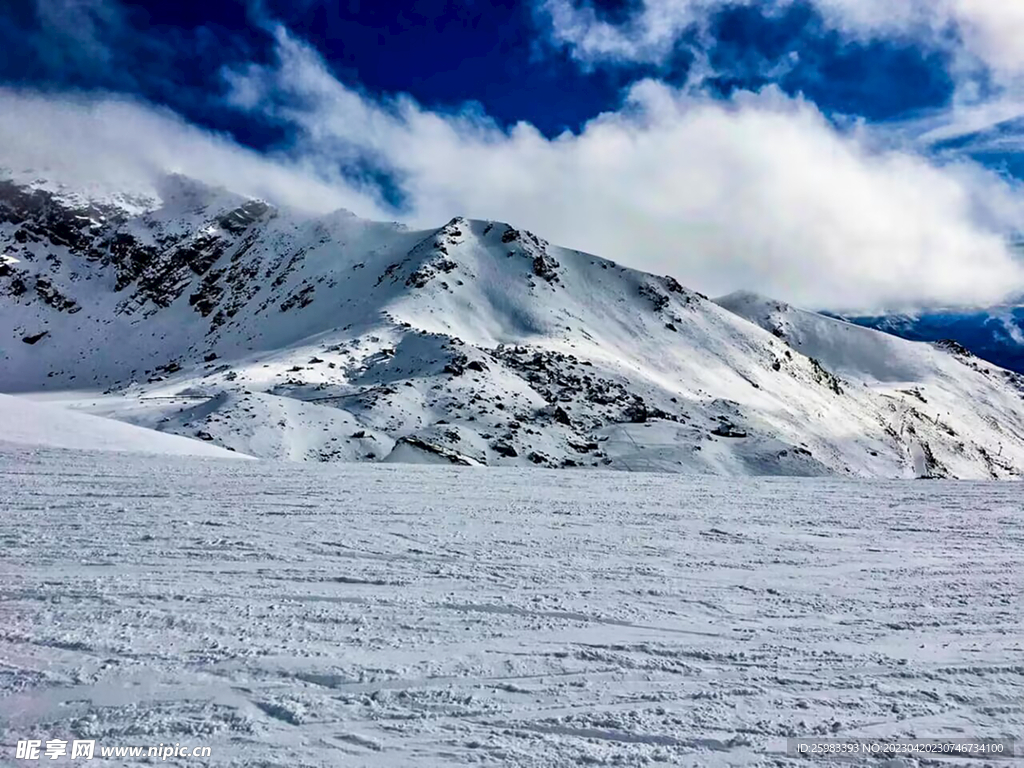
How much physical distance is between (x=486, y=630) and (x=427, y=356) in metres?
51.3

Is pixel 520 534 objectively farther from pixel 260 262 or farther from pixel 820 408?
pixel 260 262

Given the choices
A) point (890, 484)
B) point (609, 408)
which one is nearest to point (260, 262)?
point (609, 408)

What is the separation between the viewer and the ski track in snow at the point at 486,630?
4.27 meters

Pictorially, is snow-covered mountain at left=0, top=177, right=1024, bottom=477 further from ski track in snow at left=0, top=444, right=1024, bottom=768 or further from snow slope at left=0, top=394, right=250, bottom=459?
ski track in snow at left=0, top=444, right=1024, bottom=768

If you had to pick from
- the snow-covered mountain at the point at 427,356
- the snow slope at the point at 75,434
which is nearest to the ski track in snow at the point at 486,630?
the snow slope at the point at 75,434

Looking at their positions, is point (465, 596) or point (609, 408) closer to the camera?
point (465, 596)

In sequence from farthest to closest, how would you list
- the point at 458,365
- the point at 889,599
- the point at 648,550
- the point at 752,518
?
the point at 458,365 < the point at 752,518 < the point at 648,550 < the point at 889,599

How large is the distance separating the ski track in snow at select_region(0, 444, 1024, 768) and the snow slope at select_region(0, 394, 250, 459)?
501cm

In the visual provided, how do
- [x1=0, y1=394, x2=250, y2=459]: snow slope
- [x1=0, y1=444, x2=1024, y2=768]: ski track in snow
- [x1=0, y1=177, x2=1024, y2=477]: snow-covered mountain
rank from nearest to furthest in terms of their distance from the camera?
[x1=0, y1=444, x2=1024, y2=768]: ski track in snow, [x1=0, y1=394, x2=250, y2=459]: snow slope, [x1=0, y1=177, x2=1024, y2=477]: snow-covered mountain

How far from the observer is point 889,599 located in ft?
22.7

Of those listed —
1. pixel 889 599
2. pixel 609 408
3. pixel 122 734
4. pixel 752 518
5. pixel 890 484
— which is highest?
pixel 609 408

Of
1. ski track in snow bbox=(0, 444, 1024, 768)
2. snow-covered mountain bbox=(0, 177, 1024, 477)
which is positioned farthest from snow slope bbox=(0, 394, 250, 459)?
snow-covered mountain bbox=(0, 177, 1024, 477)

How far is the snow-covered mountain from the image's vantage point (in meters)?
40.9

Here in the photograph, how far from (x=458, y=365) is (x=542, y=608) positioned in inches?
1858
